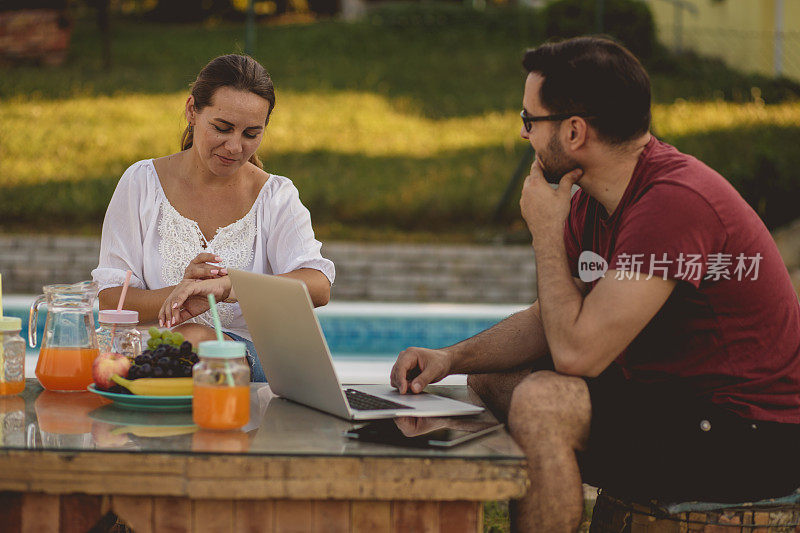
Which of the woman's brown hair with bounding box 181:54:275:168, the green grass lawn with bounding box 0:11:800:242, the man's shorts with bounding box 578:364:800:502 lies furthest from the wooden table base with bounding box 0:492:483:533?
the green grass lawn with bounding box 0:11:800:242

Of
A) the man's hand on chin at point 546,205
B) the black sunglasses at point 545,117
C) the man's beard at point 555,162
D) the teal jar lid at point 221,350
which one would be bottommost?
the teal jar lid at point 221,350

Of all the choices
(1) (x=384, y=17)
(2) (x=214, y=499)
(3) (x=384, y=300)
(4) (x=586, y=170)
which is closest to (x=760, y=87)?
(3) (x=384, y=300)

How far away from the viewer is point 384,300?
25.0ft

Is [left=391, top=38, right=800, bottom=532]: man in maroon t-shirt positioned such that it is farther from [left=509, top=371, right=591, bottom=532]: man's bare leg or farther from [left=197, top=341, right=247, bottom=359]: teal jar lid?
[left=197, top=341, right=247, bottom=359]: teal jar lid

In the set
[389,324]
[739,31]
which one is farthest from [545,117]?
[739,31]

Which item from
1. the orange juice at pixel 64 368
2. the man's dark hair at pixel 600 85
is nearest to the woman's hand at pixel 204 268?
the orange juice at pixel 64 368

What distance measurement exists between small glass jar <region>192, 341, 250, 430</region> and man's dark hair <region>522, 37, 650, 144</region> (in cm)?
87

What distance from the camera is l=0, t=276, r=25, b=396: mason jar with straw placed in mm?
1969

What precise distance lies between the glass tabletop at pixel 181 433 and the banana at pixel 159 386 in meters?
0.04

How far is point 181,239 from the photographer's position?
273 cm

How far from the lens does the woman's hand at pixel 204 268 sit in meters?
2.31

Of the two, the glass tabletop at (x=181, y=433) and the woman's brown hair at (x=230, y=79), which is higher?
the woman's brown hair at (x=230, y=79)

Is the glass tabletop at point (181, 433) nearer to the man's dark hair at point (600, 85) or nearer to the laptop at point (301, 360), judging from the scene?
the laptop at point (301, 360)

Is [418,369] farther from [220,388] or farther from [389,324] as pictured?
[389,324]
